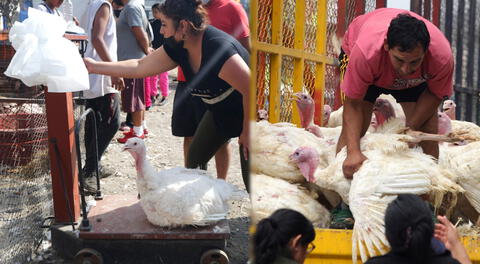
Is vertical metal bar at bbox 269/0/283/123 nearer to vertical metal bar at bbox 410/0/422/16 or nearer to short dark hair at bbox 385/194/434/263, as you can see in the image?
short dark hair at bbox 385/194/434/263

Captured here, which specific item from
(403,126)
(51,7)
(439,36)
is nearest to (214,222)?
(403,126)

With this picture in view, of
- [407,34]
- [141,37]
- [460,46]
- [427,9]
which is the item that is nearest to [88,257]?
[407,34]

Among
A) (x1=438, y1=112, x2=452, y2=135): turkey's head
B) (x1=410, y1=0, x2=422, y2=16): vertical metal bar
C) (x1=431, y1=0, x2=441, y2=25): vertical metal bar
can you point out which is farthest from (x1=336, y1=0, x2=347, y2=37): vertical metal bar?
(x1=438, y1=112, x2=452, y2=135): turkey's head

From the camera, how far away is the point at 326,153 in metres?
3.44

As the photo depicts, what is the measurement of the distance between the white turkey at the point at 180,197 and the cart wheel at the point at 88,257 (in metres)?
0.36

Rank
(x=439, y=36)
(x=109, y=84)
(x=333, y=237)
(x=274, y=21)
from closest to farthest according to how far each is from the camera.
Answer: (x=333, y=237)
(x=439, y=36)
(x=274, y=21)
(x=109, y=84)

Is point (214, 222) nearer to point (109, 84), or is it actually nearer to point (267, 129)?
point (267, 129)

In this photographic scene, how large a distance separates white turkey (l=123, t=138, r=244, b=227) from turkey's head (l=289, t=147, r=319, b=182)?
2.03 feet

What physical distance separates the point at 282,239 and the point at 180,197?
1616mm

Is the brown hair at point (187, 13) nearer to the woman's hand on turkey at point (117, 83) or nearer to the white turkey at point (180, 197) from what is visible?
the white turkey at point (180, 197)

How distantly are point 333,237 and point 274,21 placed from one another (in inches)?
65.9

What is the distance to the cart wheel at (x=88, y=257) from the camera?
3398 millimetres

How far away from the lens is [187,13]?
10.8 ft

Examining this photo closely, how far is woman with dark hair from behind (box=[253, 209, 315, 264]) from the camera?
5.82 feet
